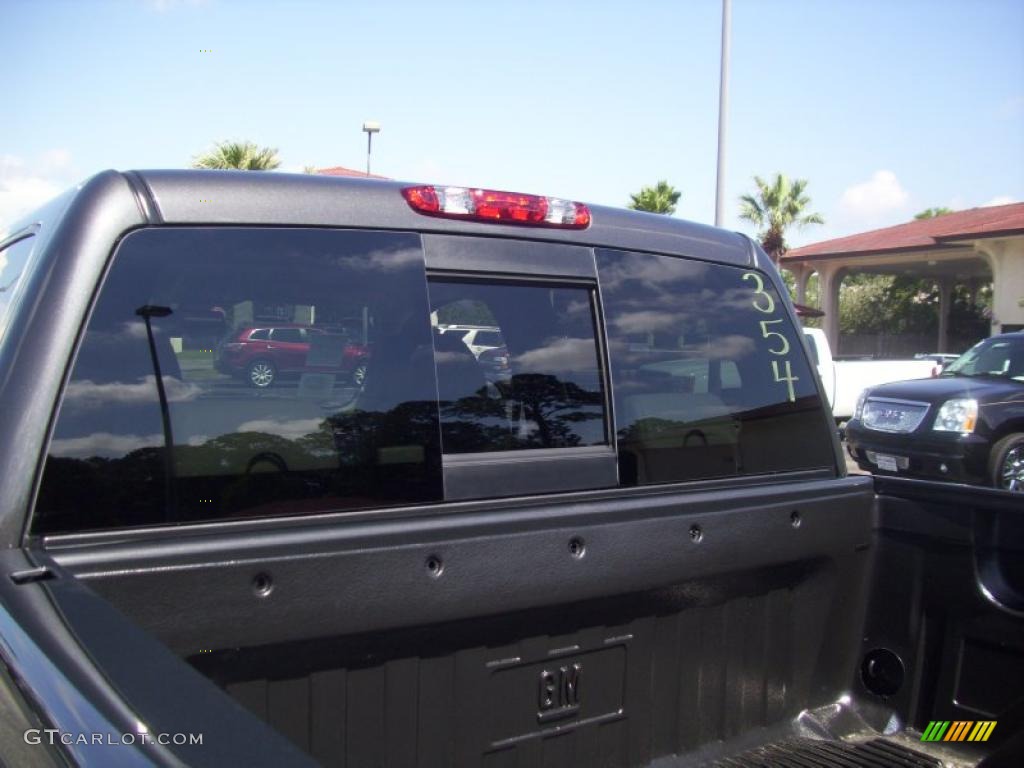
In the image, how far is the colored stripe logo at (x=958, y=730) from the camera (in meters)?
2.80

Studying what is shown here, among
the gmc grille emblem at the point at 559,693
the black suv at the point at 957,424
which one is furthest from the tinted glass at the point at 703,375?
the black suv at the point at 957,424

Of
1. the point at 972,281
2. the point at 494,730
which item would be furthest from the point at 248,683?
the point at 972,281

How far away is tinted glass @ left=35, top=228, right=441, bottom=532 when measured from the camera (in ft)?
6.29

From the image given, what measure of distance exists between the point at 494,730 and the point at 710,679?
72 cm

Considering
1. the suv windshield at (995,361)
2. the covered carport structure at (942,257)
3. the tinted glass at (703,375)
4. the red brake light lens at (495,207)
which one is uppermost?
the covered carport structure at (942,257)

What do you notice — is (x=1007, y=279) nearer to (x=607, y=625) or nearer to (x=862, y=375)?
(x=862, y=375)

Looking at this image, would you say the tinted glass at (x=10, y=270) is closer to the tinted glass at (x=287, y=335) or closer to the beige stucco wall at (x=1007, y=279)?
the tinted glass at (x=287, y=335)

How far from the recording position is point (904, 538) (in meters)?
3.01

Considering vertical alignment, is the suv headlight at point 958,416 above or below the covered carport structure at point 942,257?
below

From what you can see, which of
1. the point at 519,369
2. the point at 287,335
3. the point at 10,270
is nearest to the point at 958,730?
Answer: the point at 519,369

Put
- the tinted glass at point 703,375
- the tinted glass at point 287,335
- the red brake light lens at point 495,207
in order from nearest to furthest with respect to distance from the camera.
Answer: the tinted glass at point 287,335 < the red brake light lens at point 495,207 < the tinted glass at point 703,375

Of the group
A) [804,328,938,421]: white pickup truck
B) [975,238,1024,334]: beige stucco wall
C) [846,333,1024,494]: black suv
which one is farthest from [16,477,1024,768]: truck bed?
[975,238,1024,334]: beige stucco wall

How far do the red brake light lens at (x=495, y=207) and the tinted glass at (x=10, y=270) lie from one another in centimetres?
86

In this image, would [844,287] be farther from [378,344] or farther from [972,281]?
[378,344]
